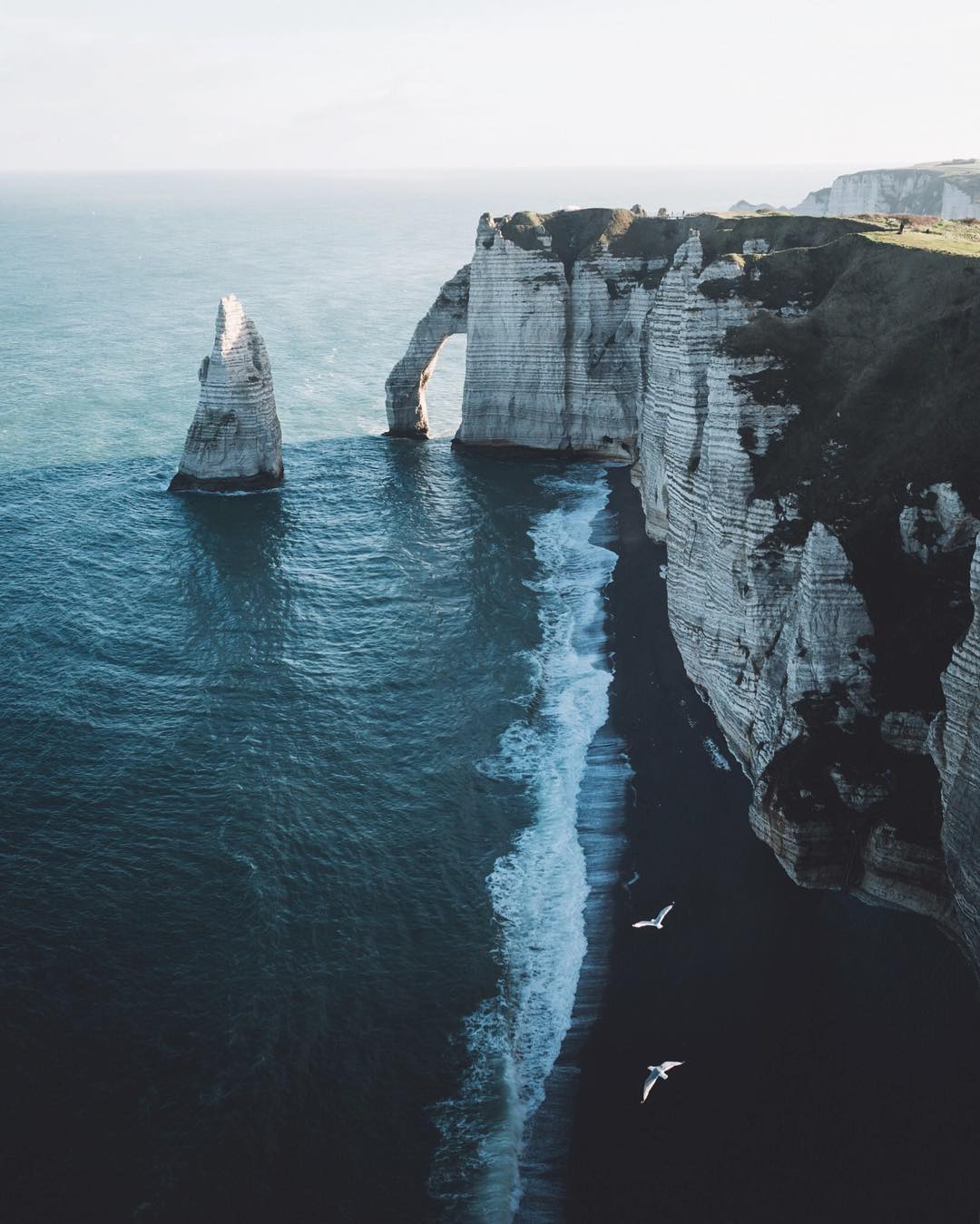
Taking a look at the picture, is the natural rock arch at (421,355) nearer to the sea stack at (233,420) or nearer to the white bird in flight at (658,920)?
the sea stack at (233,420)

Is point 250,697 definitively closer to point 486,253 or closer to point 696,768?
point 696,768

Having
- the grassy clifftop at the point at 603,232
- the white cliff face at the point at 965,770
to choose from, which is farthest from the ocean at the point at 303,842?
the grassy clifftop at the point at 603,232

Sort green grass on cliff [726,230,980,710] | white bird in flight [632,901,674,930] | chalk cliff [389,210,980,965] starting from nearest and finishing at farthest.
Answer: chalk cliff [389,210,980,965] → green grass on cliff [726,230,980,710] → white bird in flight [632,901,674,930]

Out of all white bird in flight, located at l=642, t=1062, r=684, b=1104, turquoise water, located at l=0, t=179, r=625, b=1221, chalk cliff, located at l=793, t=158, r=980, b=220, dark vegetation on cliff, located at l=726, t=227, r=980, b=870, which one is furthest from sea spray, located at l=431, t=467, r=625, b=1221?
chalk cliff, located at l=793, t=158, r=980, b=220

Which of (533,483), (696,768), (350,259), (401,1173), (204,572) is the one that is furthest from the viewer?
(350,259)

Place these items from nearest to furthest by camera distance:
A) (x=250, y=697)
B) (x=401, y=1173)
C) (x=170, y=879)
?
(x=401, y=1173), (x=170, y=879), (x=250, y=697)

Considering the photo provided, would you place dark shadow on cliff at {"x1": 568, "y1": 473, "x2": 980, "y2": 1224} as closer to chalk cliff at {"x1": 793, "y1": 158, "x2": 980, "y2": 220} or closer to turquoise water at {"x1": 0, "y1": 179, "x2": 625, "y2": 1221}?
turquoise water at {"x1": 0, "y1": 179, "x2": 625, "y2": 1221}

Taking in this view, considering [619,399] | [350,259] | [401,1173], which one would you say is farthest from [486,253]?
[350,259]
